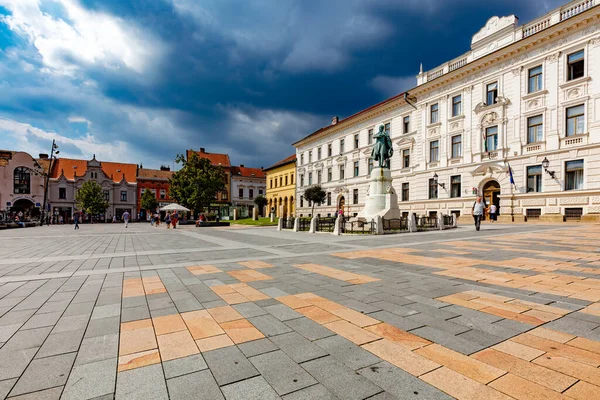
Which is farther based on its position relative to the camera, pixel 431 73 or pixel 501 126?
pixel 431 73

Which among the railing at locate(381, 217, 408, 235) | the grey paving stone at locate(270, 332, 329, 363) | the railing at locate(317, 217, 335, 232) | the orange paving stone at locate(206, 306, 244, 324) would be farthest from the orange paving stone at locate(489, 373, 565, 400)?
the railing at locate(317, 217, 335, 232)

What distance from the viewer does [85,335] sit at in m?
3.14

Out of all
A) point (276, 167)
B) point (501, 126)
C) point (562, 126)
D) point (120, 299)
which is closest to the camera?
point (120, 299)

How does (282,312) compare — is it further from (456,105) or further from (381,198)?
(456,105)

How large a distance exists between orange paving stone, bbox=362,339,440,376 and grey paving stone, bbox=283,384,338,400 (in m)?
0.71

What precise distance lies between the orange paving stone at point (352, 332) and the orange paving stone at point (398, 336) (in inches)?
3.8

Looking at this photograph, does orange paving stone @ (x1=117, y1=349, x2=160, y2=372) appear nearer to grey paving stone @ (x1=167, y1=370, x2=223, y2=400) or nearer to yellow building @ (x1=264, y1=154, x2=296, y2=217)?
grey paving stone @ (x1=167, y1=370, x2=223, y2=400)

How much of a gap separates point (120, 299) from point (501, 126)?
99.8 ft

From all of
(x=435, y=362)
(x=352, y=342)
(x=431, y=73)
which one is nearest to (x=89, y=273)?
(x=352, y=342)

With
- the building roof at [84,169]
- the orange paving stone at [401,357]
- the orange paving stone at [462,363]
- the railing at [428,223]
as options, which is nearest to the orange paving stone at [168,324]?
the orange paving stone at [401,357]

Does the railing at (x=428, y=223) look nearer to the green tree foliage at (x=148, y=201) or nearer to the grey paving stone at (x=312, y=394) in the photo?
the grey paving stone at (x=312, y=394)

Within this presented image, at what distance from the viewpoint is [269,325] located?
11.0 ft

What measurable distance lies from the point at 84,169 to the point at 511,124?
7088 cm

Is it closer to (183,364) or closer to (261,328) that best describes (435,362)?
(261,328)
